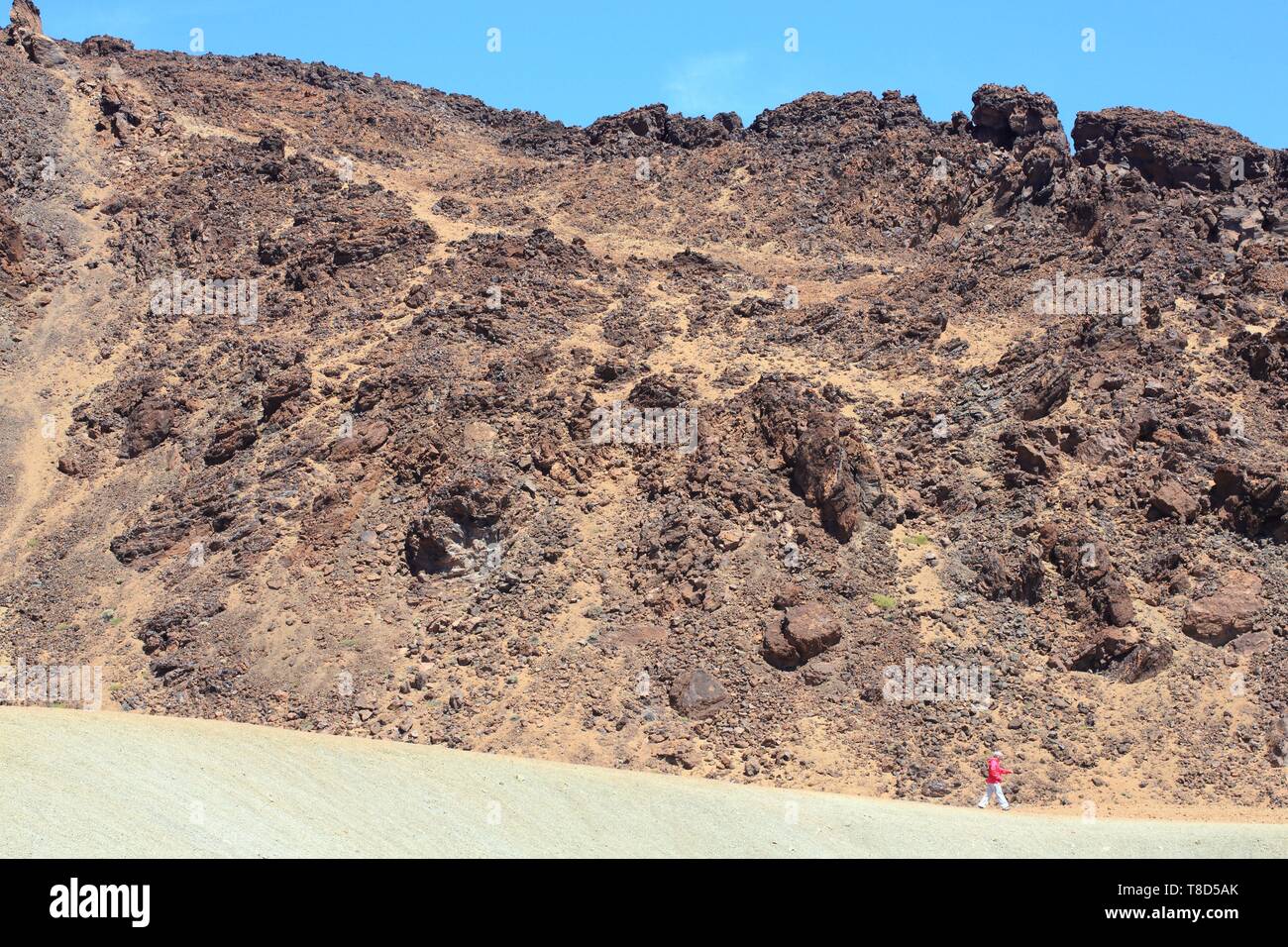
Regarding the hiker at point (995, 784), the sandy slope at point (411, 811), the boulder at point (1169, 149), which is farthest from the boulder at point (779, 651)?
the boulder at point (1169, 149)

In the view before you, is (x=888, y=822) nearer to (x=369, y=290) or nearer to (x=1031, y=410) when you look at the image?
(x=1031, y=410)

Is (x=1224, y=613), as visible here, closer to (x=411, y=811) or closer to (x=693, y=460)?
(x=693, y=460)

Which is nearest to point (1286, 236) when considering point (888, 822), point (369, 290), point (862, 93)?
point (862, 93)

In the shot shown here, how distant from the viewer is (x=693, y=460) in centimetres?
2244

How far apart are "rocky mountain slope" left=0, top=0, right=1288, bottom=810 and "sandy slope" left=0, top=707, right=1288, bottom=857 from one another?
226 centimetres

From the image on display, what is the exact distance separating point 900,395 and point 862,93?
932 inches

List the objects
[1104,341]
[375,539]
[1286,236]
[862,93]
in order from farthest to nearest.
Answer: [862,93], [1286,236], [1104,341], [375,539]

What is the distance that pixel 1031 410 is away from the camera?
22.4 metres

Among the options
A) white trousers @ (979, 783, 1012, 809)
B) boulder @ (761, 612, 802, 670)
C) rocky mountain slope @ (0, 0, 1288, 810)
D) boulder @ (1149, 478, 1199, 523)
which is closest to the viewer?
white trousers @ (979, 783, 1012, 809)

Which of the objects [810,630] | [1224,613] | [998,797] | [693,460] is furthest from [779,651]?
[1224,613]

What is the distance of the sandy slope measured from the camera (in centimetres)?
1165

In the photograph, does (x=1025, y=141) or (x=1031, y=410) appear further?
(x=1025, y=141)

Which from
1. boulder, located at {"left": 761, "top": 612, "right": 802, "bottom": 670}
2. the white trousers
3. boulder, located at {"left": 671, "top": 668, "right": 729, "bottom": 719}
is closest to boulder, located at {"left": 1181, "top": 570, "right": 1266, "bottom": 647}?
the white trousers

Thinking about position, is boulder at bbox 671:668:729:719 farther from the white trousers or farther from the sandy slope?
the white trousers
